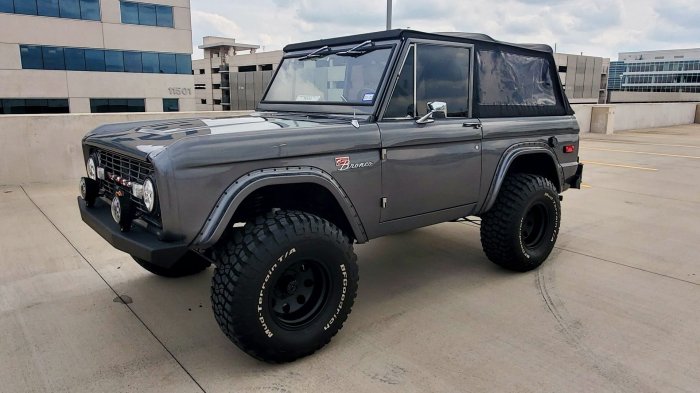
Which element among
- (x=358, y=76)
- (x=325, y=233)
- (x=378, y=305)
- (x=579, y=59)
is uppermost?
(x=579, y=59)

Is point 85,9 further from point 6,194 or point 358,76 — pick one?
point 358,76

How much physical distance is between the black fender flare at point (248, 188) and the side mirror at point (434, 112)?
0.84m

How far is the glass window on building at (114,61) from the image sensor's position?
3959cm

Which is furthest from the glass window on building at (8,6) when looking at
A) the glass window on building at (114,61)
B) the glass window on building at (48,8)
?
the glass window on building at (114,61)

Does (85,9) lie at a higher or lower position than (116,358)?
higher

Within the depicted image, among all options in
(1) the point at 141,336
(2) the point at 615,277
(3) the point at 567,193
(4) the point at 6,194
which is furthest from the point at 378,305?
(4) the point at 6,194

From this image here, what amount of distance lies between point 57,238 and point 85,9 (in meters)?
39.5

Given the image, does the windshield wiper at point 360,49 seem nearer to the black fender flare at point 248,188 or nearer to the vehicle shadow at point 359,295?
the black fender flare at point 248,188

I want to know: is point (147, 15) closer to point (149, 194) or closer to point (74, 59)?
point (74, 59)

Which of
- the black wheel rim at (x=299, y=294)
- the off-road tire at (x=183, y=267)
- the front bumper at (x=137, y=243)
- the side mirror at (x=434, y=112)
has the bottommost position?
the off-road tire at (x=183, y=267)

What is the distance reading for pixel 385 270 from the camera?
4.59 metres

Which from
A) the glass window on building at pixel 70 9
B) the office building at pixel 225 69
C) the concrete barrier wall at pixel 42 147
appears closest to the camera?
the concrete barrier wall at pixel 42 147

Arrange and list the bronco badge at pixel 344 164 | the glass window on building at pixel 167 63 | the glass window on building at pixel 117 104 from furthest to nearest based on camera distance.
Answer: the glass window on building at pixel 167 63 < the glass window on building at pixel 117 104 < the bronco badge at pixel 344 164

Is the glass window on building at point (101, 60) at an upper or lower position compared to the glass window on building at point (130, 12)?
lower
